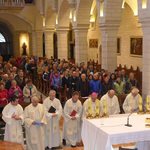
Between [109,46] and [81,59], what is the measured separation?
393 cm

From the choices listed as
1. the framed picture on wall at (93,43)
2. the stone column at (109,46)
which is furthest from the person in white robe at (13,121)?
the framed picture on wall at (93,43)

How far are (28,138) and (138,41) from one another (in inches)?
529

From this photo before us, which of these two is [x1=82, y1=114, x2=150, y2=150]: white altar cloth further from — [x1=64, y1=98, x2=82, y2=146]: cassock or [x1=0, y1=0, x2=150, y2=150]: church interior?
[x1=64, y1=98, x2=82, y2=146]: cassock

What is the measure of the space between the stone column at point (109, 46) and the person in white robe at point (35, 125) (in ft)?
22.4

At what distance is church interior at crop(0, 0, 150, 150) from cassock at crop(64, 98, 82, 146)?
8 centimetres

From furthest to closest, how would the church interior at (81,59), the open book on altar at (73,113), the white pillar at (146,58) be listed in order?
the white pillar at (146,58)
the church interior at (81,59)
the open book on altar at (73,113)

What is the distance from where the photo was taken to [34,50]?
3042 cm

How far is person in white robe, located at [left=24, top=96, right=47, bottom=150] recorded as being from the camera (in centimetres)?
790

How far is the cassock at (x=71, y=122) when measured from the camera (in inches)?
331

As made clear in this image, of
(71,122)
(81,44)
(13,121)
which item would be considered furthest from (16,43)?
(13,121)

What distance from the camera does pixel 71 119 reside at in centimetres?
839

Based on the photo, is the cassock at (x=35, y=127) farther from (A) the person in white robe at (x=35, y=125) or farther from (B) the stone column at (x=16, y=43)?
(B) the stone column at (x=16, y=43)

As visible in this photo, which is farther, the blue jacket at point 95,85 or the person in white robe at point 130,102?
the blue jacket at point 95,85

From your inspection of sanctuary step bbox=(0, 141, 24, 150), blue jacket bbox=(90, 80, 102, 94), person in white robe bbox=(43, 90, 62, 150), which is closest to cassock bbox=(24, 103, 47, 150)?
person in white robe bbox=(43, 90, 62, 150)
